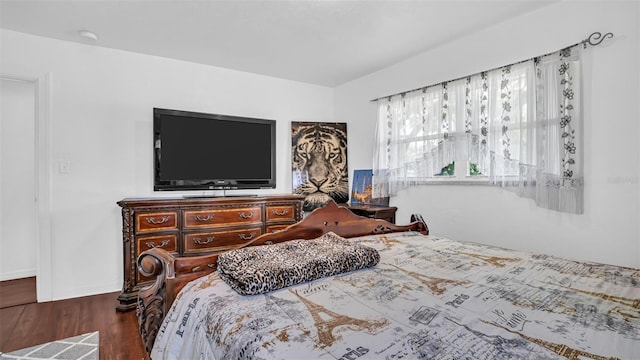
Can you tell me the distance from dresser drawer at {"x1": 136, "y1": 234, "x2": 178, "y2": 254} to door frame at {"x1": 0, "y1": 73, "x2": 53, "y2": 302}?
90 centimetres

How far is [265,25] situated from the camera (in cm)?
266

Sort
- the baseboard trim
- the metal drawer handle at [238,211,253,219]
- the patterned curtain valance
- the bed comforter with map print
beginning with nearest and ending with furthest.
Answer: the bed comforter with map print → the patterned curtain valance → the metal drawer handle at [238,211,253,219] → the baseboard trim

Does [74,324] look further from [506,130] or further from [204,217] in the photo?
[506,130]

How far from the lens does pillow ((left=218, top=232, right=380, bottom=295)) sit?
3.92 ft

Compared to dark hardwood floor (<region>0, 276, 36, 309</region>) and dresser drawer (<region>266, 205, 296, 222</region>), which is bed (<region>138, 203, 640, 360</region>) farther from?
dark hardwood floor (<region>0, 276, 36, 309</region>)

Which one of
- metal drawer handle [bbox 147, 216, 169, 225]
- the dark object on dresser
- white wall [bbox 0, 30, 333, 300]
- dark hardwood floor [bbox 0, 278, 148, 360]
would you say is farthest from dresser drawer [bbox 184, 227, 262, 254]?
the dark object on dresser

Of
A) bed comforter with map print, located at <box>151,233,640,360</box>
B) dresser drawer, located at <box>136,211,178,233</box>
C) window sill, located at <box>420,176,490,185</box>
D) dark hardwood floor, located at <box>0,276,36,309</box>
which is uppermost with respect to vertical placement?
window sill, located at <box>420,176,490,185</box>

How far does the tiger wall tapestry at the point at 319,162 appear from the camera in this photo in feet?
13.5

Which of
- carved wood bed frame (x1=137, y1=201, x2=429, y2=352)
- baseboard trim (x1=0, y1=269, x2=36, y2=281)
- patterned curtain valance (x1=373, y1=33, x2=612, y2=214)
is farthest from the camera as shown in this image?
baseboard trim (x1=0, y1=269, x2=36, y2=281)

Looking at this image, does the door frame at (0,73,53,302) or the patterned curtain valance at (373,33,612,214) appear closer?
the patterned curtain valance at (373,33,612,214)

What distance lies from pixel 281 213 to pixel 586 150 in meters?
Answer: 2.67

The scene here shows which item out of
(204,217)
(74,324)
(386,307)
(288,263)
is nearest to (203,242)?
(204,217)

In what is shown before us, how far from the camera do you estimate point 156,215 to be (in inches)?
112

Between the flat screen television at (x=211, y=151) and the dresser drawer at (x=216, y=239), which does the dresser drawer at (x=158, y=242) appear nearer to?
the dresser drawer at (x=216, y=239)
